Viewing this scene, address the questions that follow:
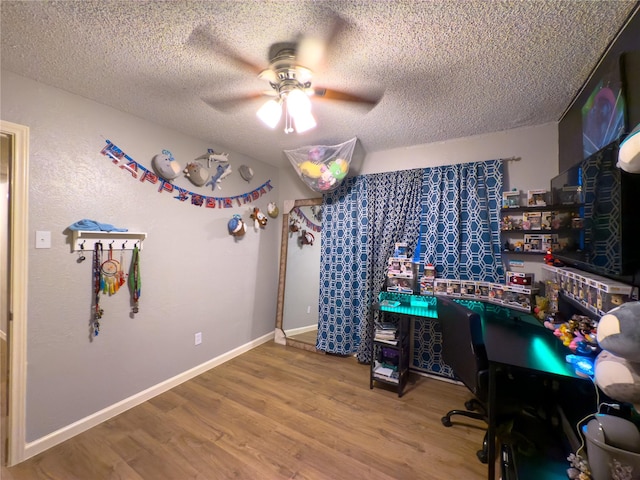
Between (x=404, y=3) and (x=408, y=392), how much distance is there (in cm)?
259

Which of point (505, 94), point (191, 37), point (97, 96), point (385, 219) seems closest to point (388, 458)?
point (385, 219)

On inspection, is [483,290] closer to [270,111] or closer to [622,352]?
[622,352]

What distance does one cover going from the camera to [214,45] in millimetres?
1283

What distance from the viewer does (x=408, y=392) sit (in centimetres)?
221

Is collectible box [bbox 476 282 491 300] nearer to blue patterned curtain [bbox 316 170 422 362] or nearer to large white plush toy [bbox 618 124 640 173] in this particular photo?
blue patterned curtain [bbox 316 170 422 362]

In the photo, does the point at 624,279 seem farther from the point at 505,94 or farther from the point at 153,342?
the point at 153,342

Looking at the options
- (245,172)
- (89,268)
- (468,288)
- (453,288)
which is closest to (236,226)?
(245,172)

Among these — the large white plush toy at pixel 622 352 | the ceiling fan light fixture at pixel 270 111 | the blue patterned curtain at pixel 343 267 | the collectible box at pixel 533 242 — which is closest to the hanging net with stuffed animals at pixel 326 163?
the blue patterned curtain at pixel 343 267

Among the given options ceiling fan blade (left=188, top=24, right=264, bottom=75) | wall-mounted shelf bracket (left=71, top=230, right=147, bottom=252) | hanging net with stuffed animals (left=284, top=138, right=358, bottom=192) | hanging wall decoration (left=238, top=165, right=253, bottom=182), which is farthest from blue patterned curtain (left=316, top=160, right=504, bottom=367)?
wall-mounted shelf bracket (left=71, top=230, right=147, bottom=252)

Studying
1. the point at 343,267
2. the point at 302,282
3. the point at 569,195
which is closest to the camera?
the point at 569,195

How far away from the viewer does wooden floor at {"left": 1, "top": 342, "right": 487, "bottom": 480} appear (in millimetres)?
1453

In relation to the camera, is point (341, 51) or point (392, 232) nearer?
point (341, 51)

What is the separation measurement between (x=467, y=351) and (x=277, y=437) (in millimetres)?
1332

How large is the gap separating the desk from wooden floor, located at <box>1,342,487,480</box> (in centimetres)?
45
